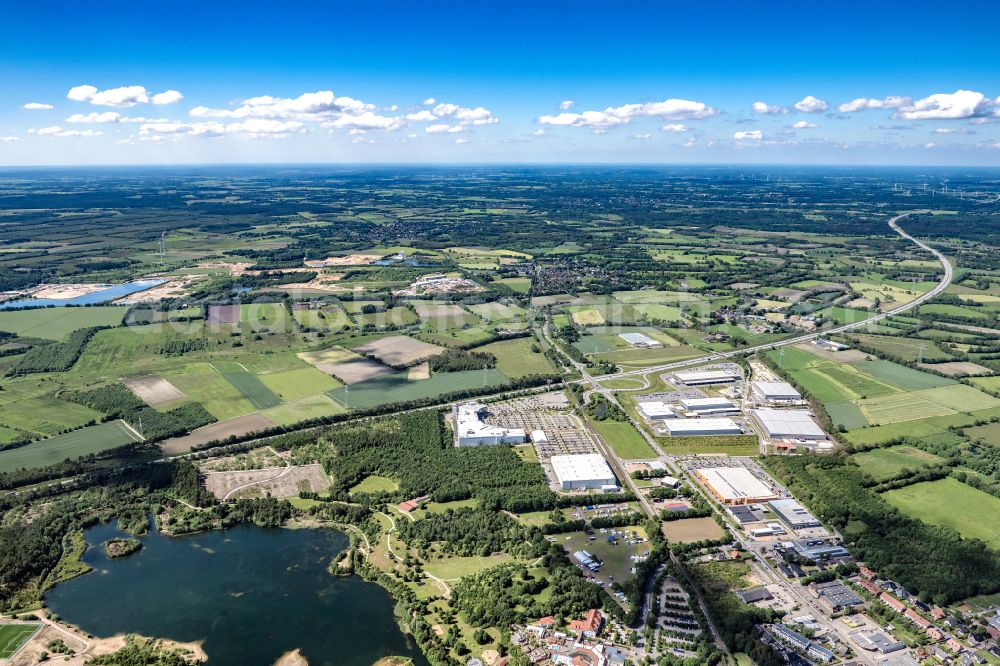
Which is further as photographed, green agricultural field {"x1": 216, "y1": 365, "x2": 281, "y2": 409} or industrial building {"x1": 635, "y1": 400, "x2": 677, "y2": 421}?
green agricultural field {"x1": 216, "y1": 365, "x2": 281, "y2": 409}

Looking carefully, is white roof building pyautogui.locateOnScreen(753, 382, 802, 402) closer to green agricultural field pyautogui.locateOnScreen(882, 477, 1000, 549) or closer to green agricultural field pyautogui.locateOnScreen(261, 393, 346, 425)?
green agricultural field pyautogui.locateOnScreen(882, 477, 1000, 549)

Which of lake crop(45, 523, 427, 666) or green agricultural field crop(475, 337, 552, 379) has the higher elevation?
green agricultural field crop(475, 337, 552, 379)

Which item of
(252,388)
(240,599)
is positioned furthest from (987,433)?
(252,388)

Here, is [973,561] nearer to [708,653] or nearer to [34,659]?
[708,653]

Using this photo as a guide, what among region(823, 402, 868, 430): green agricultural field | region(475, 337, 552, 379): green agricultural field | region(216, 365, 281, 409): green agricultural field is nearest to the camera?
region(823, 402, 868, 430): green agricultural field

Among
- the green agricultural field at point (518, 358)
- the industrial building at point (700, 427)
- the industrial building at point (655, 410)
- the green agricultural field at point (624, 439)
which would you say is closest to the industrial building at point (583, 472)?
the green agricultural field at point (624, 439)

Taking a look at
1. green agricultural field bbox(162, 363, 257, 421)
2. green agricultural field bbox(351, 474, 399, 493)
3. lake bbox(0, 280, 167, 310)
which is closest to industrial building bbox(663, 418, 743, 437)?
green agricultural field bbox(351, 474, 399, 493)

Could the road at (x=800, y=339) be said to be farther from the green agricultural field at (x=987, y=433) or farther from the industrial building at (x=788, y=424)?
the green agricultural field at (x=987, y=433)

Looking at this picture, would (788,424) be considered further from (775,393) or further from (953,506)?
(953,506)
